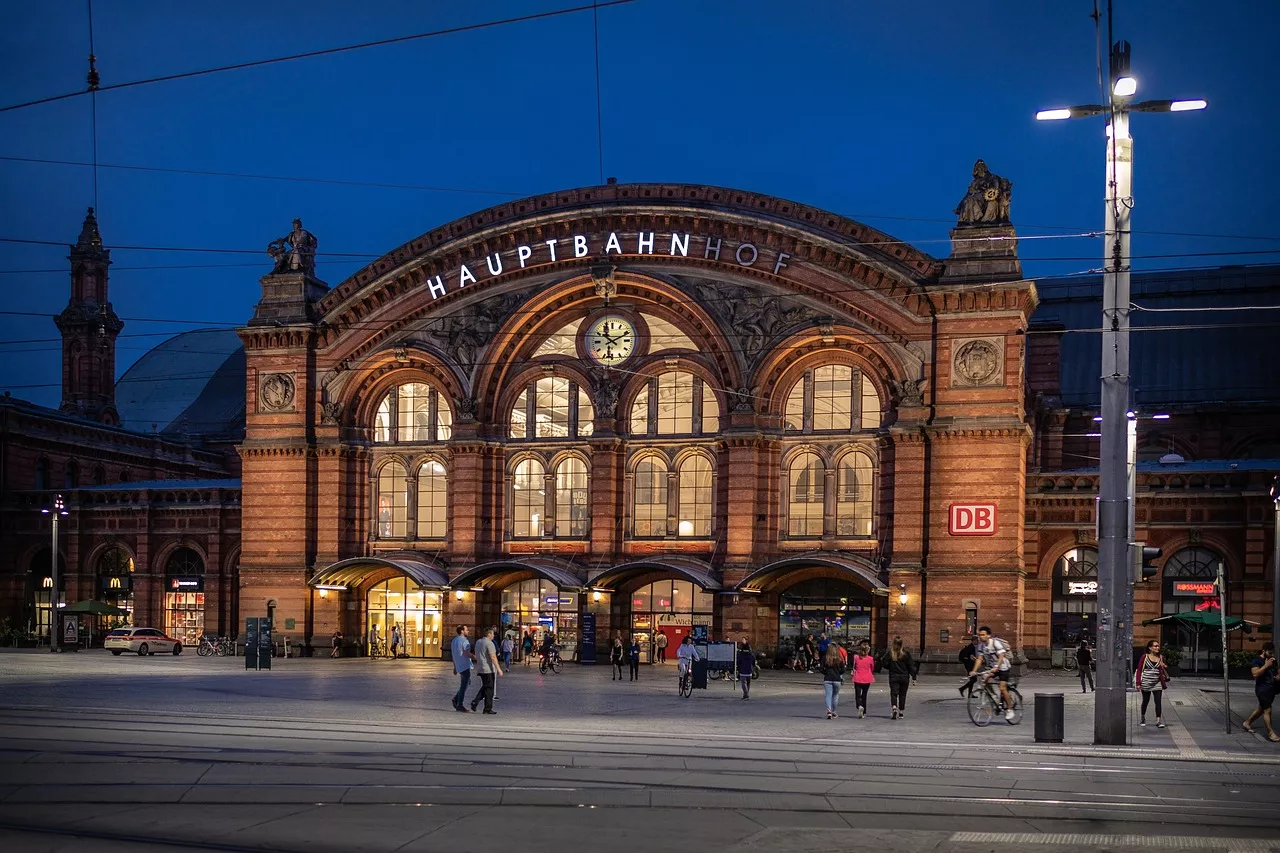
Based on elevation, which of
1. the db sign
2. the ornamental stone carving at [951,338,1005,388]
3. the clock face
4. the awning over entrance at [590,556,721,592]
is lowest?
the awning over entrance at [590,556,721,592]

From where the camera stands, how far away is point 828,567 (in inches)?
2036

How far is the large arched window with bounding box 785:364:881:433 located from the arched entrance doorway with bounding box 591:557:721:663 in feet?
20.5

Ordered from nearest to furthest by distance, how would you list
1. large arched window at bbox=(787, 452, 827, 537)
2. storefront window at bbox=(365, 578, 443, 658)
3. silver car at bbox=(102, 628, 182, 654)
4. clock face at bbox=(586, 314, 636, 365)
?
large arched window at bbox=(787, 452, 827, 537), clock face at bbox=(586, 314, 636, 365), storefront window at bbox=(365, 578, 443, 658), silver car at bbox=(102, 628, 182, 654)

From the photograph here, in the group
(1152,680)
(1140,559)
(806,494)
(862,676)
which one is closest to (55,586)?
(806,494)

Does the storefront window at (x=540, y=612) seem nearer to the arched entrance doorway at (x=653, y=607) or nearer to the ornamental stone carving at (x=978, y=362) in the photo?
the arched entrance doorway at (x=653, y=607)

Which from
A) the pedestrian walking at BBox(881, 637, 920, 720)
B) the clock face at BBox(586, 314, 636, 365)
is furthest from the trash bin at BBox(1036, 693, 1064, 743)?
the clock face at BBox(586, 314, 636, 365)

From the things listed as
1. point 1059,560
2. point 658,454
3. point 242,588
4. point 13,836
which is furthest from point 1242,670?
point 13,836

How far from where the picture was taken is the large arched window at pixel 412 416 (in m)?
58.7

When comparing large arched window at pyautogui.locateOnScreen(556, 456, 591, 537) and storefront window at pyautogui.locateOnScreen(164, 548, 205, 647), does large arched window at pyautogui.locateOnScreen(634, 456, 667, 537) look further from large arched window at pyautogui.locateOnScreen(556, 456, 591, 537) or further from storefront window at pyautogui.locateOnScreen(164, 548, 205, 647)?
storefront window at pyautogui.locateOnScreen(164, 548, 205, 647)

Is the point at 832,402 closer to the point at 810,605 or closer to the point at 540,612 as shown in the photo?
the point at 810,605

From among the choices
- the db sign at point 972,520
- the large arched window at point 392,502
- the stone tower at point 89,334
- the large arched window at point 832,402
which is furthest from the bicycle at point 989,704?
the stone tower at point 89,334

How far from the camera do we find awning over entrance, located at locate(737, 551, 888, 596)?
51.1 metres

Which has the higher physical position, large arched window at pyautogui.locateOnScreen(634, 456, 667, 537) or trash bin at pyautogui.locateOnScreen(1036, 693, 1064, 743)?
large arched window at pyautogui.locateOnScreen(634, 456, 667, 537)

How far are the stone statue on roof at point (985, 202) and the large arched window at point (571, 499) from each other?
54.0 feet
